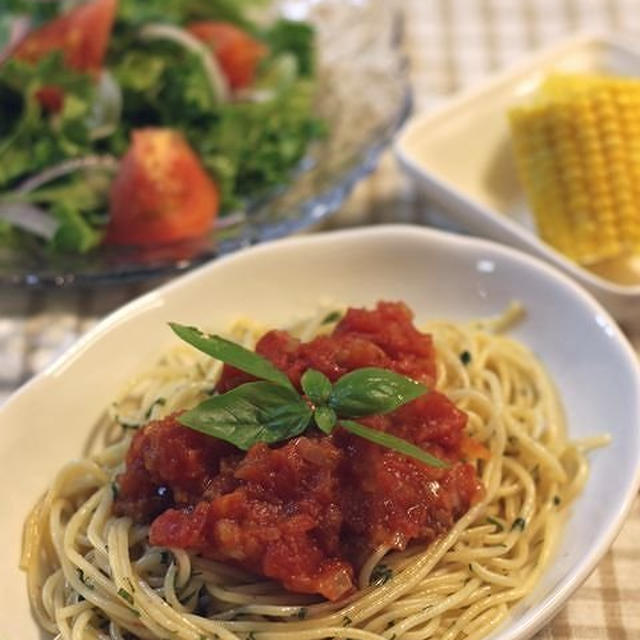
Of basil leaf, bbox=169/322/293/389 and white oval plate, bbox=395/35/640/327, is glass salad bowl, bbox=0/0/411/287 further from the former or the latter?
basil leaf, bbox=169/322/293/389

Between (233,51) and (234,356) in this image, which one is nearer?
(234,356)

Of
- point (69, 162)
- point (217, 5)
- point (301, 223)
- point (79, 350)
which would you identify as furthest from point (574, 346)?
point (217, 5)

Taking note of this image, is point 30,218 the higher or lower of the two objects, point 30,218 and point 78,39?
the lower

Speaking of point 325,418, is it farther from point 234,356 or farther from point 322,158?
point 322,158

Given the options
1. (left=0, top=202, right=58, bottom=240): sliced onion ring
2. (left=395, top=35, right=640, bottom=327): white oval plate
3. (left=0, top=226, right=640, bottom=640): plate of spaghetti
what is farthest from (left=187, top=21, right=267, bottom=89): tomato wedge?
(left=0, top=226, right=640, bottom=640): plate of spaghetti

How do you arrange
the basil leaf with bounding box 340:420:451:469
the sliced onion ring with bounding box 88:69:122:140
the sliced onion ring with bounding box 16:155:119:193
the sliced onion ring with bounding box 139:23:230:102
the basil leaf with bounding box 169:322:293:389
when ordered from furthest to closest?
the sliced onion ring with bounding box 139:23:230:102
the sliced onion ring with bounding box 88:69:122:140
the sliced onion ring with bounding box 16:155:119:193
the basil leaf with bounding box 169:322:293:389
the basil leaf with bounding box 340:420:451:469

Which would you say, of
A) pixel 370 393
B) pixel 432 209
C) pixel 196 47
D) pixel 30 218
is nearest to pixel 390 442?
pixel 370 393

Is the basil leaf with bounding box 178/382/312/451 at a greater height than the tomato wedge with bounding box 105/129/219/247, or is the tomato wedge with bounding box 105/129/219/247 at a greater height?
the basil leaf with bounding box 178/382/312/451

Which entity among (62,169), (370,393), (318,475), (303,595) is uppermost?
(370,393)
